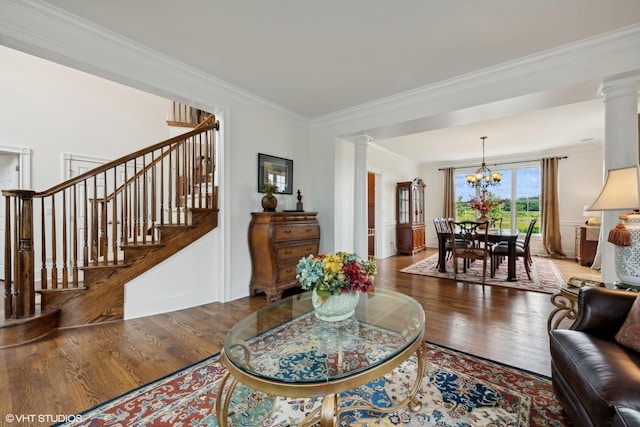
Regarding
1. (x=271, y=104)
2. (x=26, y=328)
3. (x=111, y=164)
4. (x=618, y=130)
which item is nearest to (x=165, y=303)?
(x=26, y=328)

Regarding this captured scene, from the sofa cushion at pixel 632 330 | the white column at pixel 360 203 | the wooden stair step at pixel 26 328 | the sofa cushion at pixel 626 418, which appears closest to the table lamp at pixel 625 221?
the sofa cushion at pixel 632 330

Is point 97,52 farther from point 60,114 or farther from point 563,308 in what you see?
point 563,308

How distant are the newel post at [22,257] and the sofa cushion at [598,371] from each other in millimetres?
3766

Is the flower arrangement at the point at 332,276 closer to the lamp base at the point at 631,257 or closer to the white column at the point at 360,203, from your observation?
the lamp base at the point at 631,257

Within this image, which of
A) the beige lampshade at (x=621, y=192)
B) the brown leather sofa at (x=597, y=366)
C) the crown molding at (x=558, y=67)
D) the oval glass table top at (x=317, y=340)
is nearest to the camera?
the brown leather sofa at (x=597, y=366)

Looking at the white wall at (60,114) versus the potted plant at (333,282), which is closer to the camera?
the potted plant at (333,282)

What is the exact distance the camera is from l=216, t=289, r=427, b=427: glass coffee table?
3.51 feet

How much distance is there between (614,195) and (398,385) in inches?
78.9

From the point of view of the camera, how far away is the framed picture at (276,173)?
379 centimetres

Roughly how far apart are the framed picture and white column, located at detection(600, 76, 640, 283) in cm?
360

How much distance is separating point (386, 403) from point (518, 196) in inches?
299

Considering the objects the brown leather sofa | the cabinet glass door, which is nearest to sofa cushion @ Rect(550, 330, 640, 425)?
the brown leather sofa

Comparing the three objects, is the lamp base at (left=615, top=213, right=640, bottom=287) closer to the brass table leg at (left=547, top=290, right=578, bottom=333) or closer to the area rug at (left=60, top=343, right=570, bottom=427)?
the brass table leg at (left=547, top=290, right=578, bottom=333)

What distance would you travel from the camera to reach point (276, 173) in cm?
399
